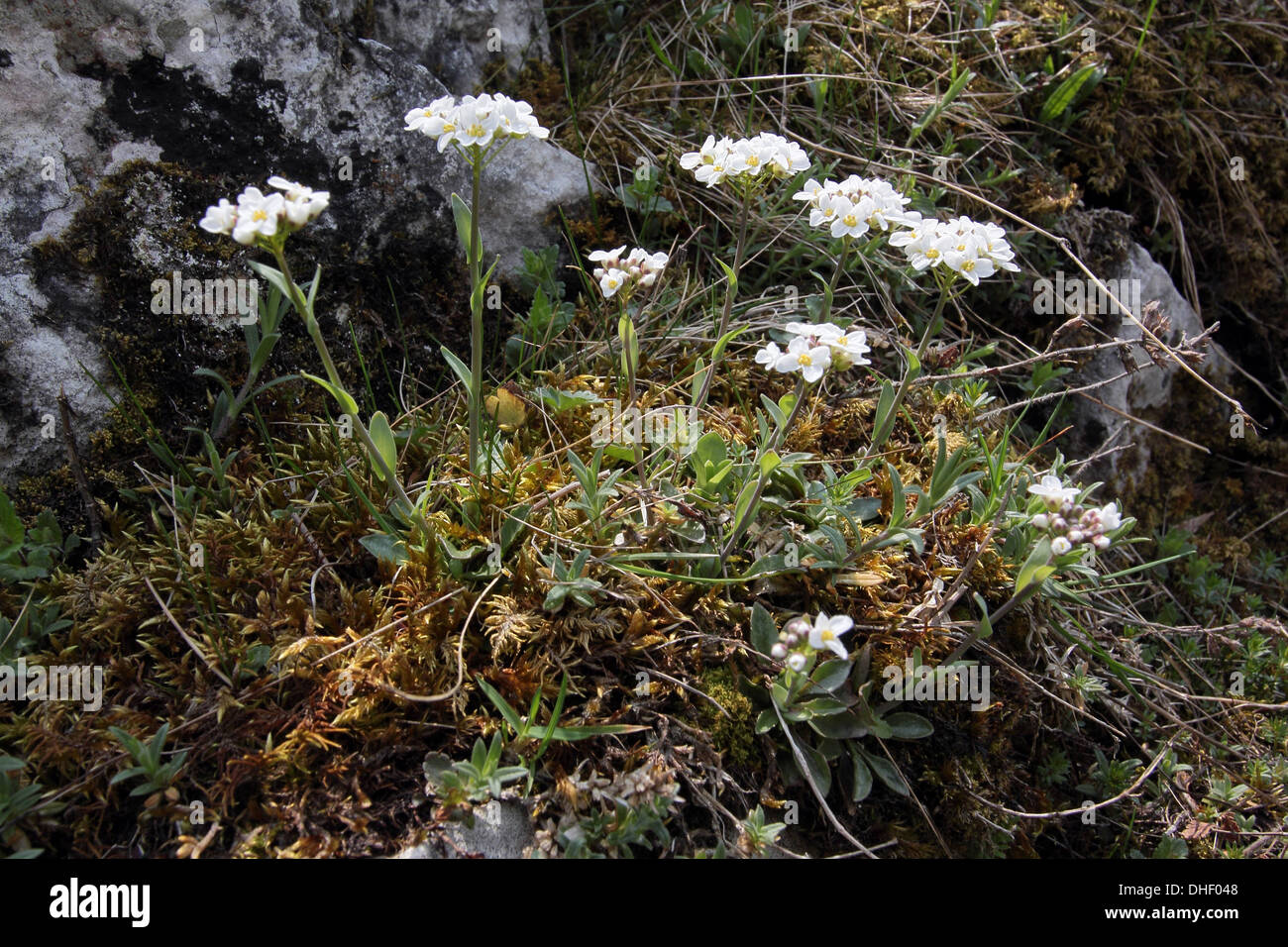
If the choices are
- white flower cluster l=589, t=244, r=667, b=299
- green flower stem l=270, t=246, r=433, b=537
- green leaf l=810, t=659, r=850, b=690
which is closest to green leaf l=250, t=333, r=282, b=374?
A: green flower stem l=270, t=246, r=433, b=537

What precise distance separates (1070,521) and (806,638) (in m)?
0.72

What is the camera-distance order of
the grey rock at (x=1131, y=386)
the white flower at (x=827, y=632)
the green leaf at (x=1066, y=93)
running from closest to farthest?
the white flower at (x=827, y=632) < the grey rock at (x=1131, y=386) < the green leaf at (x=1066, y=93)

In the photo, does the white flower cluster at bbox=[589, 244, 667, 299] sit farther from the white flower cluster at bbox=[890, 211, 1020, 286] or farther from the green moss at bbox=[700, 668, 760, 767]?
the green moss at bbox=[700, 668, 760, 767]

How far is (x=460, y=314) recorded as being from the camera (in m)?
3.10

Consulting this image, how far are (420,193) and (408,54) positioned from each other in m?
0.75

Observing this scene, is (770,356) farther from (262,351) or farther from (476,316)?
(262,351)

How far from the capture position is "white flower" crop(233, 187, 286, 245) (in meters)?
1.80

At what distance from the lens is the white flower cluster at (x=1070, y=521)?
6.55 feet

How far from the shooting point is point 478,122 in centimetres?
207

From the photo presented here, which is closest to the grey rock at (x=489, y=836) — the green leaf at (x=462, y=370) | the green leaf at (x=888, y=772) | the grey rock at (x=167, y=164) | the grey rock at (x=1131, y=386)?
the green leaf at (x=888, y=772)

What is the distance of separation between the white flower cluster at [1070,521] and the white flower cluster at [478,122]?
156 centimetres

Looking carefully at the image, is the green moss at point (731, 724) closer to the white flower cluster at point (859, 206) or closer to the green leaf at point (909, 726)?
the green leaf at point (909, 726)
